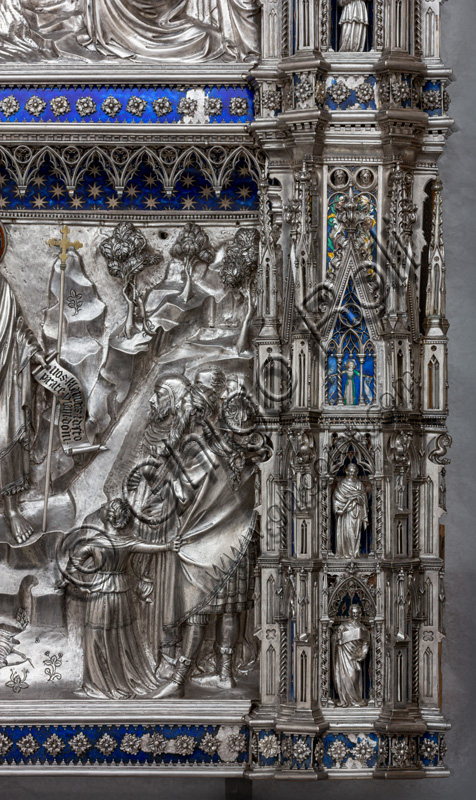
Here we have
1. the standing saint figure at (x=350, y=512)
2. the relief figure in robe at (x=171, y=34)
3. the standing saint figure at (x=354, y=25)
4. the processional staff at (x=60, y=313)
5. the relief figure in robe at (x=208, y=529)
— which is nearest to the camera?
the standing saint figure at (x=350, y=512)

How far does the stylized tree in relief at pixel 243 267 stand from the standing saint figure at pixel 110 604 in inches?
72.0

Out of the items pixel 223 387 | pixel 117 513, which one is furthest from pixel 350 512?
pixel 117 513

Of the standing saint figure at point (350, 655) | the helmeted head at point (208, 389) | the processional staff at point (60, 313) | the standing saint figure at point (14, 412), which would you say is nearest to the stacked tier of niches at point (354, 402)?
the standing saint figure at point (350, 655)

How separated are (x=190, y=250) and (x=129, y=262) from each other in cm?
53

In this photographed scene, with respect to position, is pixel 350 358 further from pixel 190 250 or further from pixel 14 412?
pixel 14 412

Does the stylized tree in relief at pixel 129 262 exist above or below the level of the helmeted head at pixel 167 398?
above

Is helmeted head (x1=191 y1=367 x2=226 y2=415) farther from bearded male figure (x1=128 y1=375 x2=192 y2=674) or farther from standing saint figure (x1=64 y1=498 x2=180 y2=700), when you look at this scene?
standing saint figure (x1=64 y1=498 x2=180 y2=700)

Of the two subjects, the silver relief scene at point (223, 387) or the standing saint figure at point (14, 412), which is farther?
the standing saint figure at point (14, 412)

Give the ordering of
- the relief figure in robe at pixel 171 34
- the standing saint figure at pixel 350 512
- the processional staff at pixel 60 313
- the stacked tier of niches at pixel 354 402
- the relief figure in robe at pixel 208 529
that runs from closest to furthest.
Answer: the stacked tier of niches at pixel 354 402
the standing saint figure at pixel 350 512
the relief figure in robe at pixel 208 529
the processional staff at pixel 60 313
the relief figure in robe at pixel 171 34

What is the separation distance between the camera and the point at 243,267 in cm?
1054

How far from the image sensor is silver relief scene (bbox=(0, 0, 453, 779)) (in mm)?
10016

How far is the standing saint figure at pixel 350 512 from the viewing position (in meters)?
10.1

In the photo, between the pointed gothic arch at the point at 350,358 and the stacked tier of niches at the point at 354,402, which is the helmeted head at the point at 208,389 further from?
the pointed gothic arch at the point at 350,358

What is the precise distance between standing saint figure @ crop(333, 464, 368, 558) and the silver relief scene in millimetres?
24
